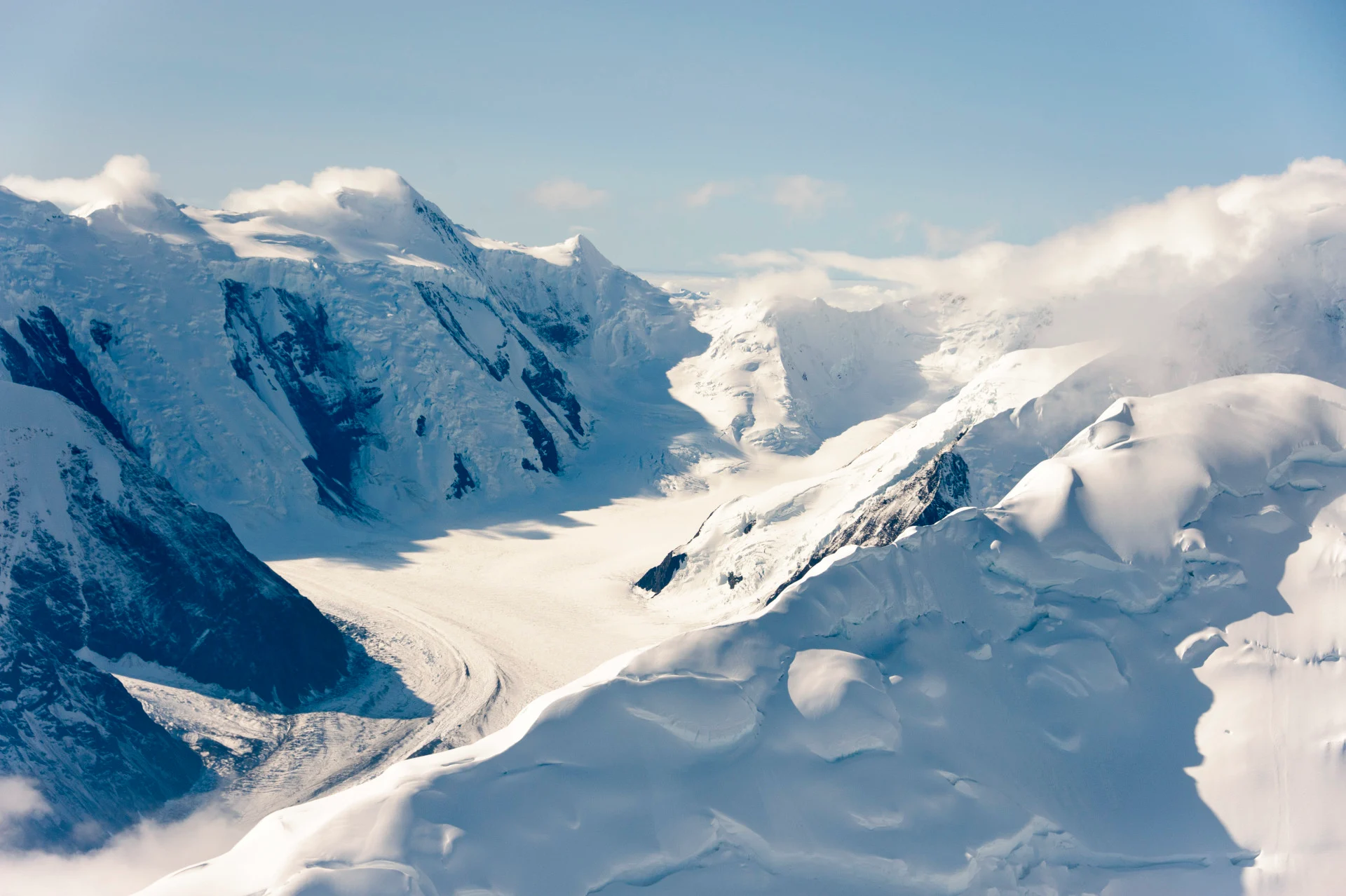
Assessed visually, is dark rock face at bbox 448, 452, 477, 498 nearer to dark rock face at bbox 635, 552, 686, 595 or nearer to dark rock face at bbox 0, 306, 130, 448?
dark rock face at bbox 0, 306, 130, 448

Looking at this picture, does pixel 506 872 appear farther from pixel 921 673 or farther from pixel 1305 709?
pixel 1305 709

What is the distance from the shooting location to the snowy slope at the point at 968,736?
31344 millimetres

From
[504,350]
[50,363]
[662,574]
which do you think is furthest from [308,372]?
[662,574]

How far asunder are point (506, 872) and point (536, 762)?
3727mm

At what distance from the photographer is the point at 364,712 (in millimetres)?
69875

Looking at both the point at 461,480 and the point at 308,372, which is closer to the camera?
the point at 461,480

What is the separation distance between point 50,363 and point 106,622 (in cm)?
6667

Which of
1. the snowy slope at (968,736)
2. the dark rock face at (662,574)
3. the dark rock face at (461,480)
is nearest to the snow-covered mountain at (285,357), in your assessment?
the dark rock face at (461,480)

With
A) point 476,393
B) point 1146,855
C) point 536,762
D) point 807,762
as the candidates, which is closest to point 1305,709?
point 1146,855

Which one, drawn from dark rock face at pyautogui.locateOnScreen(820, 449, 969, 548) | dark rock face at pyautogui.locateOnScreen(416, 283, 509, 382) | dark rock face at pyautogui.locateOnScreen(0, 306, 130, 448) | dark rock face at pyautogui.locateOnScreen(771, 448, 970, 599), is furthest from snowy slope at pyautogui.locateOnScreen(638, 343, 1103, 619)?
dark rock face at pyautogui.locateOnScreen(0, 306, 130, 448)

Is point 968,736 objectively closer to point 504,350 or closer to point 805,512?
point 805,512

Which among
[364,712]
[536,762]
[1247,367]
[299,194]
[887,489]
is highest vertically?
[299,194]

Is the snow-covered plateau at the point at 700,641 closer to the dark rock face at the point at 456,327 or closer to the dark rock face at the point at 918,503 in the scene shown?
the dark rock face at the point at 918,503

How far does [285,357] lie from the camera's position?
143125 mm
